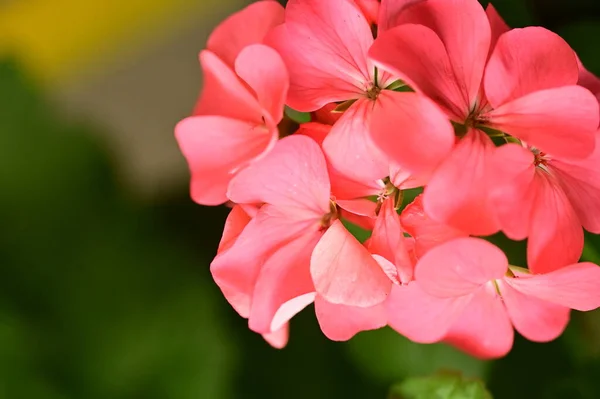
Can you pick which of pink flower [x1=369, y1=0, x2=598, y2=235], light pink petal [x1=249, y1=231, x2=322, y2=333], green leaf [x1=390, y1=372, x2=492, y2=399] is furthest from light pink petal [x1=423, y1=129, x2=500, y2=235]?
green leaf [x1=390, y1=372, x2=492, y2=399]

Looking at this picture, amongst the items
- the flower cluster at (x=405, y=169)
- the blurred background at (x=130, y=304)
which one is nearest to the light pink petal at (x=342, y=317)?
the flower cluster at (x=405, y=169)

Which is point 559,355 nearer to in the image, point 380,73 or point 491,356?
point 491,356

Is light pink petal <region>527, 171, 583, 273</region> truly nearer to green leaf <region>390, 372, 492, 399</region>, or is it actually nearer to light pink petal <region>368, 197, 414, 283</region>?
light pink petal <region>368, 197, 414, 283</region>

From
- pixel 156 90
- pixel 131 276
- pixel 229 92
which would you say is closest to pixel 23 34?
pixel 156 90

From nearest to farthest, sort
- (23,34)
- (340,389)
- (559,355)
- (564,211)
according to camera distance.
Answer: (564,211), (559,355), (340,389), (23,34)

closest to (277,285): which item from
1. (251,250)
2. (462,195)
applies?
(251,250)

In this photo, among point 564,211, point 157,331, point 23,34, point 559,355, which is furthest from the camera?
point 23,34

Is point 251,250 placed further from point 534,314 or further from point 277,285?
point 534,314

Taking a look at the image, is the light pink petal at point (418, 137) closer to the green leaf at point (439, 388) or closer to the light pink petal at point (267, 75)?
the light pink petal at point (267, 75)
